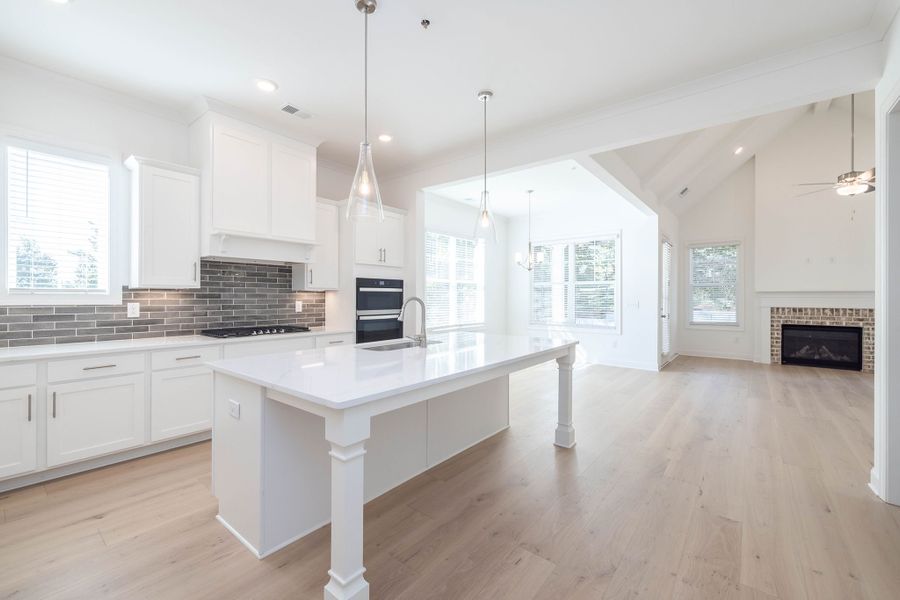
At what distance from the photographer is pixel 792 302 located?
6957mm

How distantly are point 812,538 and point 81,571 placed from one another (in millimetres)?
3469

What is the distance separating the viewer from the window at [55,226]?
106 inches

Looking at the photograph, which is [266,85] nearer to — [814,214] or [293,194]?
[293,194]

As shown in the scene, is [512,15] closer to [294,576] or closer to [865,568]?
[294,576]

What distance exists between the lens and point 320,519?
6.65ft

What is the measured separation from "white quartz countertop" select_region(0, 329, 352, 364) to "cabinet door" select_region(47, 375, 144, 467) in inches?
8.1

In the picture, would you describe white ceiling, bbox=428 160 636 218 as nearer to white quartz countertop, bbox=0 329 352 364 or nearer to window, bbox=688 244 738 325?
window, bbox=688 244 738 325

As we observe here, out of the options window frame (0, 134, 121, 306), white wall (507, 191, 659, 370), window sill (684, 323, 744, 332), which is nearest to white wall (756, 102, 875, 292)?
window sill (684, 323, 744, 332)

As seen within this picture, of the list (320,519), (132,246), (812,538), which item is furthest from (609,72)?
(132,246)

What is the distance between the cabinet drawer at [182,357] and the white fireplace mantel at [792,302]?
864cm

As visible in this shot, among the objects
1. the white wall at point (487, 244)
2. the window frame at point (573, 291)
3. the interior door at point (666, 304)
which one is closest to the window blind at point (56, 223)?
the white wall at point (487, 244)

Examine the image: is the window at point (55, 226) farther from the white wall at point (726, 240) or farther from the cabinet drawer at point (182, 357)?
the white wall at point (726, 240)

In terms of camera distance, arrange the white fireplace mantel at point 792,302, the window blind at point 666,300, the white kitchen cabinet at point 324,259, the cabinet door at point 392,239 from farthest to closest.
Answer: the window blind at point 666,300 < the white fireplace mantel at point 792,302 < the cabinet door at point 392,239 < the white kitchen cabinet at point 324,259

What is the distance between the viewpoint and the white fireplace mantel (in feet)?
21.3
